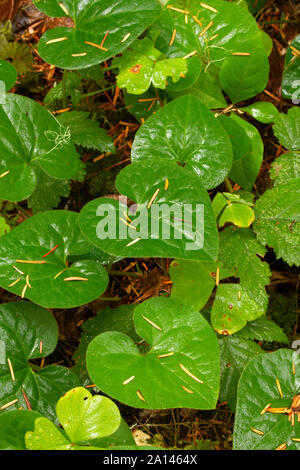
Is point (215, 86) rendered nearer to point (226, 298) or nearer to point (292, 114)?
point (292, 114)

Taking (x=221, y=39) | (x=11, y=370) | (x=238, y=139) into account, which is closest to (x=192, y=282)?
(x=238, y=139)

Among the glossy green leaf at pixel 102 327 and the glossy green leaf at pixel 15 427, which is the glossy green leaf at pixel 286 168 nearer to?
the glossy green leaf at pixel 102 327

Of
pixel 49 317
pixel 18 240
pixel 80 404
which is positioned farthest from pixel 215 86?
pixel 80 404

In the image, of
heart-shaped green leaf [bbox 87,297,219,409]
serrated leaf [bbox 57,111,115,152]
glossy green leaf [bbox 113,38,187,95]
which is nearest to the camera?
heart-shaped green leaf [bbox 87,297,219,409]

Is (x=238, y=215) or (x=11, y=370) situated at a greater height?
(x=238, y=215)

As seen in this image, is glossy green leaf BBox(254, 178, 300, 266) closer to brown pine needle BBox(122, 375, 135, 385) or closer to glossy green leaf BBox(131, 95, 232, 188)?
glossy green leaf BBox(131, 95, 232, 188)

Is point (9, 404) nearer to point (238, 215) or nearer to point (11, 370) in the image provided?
point (11, 370)

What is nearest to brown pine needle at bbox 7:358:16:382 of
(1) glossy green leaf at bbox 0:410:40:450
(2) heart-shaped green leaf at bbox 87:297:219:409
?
(1) glossy green leaf at bbox 0:410:40:450
